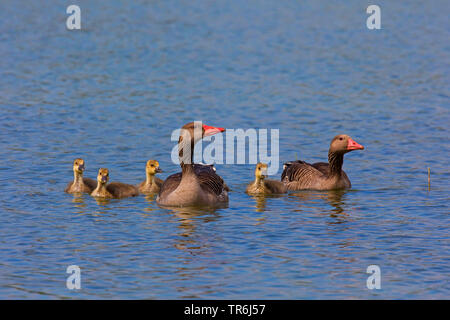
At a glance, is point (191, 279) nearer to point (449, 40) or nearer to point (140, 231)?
point (140, 231)

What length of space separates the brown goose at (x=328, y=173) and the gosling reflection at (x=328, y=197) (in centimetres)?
12

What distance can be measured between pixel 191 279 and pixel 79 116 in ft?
50.5

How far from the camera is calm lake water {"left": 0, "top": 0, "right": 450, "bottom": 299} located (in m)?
14.4

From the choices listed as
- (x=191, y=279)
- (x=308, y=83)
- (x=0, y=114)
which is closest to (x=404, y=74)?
(x=308, y=83)

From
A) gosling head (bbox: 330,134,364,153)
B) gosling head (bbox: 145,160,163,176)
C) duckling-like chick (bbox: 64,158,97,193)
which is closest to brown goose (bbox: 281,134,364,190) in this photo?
gosling head (bbox: 330,134,364,153)

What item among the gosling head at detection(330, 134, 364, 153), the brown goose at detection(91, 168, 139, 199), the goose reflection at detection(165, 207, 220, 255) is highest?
the gosling head at detection(330, 134, 364, 153)

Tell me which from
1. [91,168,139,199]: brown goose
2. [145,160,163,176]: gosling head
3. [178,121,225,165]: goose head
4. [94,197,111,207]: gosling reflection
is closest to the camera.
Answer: [178,121,225,165]: goose head

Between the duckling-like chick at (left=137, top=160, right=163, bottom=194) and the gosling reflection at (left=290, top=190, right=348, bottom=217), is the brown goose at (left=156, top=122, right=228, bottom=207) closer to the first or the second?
the duckling-like chick at (left=137, top=160, right=163, bottom=194)

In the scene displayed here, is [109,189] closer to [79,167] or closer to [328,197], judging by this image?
[79,167]

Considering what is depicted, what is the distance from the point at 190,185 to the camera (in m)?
18.6

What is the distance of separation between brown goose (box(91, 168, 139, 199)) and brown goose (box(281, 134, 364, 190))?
4008mm

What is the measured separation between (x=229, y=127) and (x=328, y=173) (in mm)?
7059
